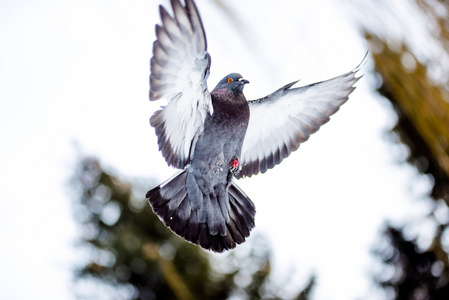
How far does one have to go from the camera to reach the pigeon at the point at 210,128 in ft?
5.53

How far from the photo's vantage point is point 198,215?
214 cm

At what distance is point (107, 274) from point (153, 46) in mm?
8089

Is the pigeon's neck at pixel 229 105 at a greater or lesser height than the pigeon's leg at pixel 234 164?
greater

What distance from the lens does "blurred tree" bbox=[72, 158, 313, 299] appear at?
8.57 m

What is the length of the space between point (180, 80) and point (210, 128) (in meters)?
0.28

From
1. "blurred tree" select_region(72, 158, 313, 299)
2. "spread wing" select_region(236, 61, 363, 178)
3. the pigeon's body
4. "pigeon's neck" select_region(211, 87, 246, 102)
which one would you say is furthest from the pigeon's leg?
"blurred tree" select_region(72, 158, 313, 299)

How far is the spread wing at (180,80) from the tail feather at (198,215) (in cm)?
24

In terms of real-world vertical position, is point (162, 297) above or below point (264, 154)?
below

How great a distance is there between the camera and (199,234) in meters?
2.11

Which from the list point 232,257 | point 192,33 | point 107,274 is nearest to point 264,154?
point 192,33

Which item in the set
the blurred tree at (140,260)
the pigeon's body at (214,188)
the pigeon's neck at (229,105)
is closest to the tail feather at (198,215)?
the pigeon's body at (214,188)

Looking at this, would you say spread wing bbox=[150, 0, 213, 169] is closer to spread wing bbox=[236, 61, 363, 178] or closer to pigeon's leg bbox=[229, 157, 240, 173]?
pigeon's leg bbox=[229, 157, 240, 173]

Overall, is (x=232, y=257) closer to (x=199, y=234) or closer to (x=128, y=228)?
(x=128, y=228)

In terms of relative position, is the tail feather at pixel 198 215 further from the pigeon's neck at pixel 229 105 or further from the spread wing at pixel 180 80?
the pigeon's neck at pixel 229 105
